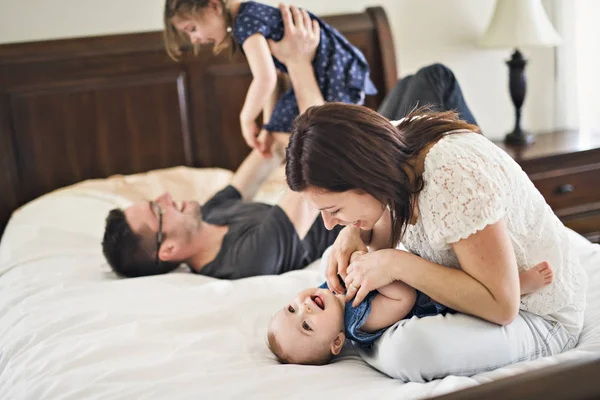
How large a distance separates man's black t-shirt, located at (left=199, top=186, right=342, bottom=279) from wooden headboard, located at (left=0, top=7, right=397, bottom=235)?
2.41 ft

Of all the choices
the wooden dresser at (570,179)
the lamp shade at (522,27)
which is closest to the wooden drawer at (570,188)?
the wooden dresser at (570,179)

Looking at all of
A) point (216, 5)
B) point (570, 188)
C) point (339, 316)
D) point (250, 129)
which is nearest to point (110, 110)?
point (250, 129)

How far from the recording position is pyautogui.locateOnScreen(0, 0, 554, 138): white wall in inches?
105

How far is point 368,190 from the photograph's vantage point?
1261 mm

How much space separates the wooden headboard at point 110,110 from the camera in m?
2.63

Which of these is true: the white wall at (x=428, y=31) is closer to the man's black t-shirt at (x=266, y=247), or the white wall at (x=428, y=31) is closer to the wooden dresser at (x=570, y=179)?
the wooden dresser at (x=570, y=179)

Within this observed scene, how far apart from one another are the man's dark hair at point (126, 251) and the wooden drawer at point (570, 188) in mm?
1456

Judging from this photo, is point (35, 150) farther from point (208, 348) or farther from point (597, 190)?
point (597, 190)

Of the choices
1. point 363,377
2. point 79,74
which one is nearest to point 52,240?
point 79,74

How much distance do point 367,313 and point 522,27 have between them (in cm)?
190

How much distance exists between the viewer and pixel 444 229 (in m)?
1.26

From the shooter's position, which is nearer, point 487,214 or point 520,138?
point 487,214

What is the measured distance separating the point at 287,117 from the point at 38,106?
894 mm

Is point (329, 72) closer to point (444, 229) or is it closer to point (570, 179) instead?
point (570, 179)
